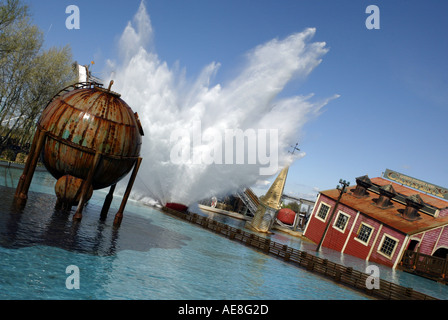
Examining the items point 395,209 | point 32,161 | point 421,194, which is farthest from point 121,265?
point 421,194

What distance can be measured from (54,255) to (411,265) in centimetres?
3693

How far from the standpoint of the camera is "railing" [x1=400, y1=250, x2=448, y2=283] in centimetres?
3516

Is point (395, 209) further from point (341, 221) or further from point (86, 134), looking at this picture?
point (86, 134)

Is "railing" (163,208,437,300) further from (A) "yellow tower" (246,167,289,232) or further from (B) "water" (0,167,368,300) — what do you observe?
(A) "yellow tower" (246,167,289,232)

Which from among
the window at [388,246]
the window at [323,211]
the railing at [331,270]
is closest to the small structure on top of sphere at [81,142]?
the railing at [331,270]

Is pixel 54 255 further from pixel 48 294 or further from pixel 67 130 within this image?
pixel 67 130

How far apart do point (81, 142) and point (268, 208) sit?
109ft

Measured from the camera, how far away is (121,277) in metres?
11.9

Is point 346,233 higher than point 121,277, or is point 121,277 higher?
point 346,233

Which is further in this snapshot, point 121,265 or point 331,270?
point 331,270

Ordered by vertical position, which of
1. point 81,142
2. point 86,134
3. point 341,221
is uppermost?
point 86,134

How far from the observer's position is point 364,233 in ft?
134
